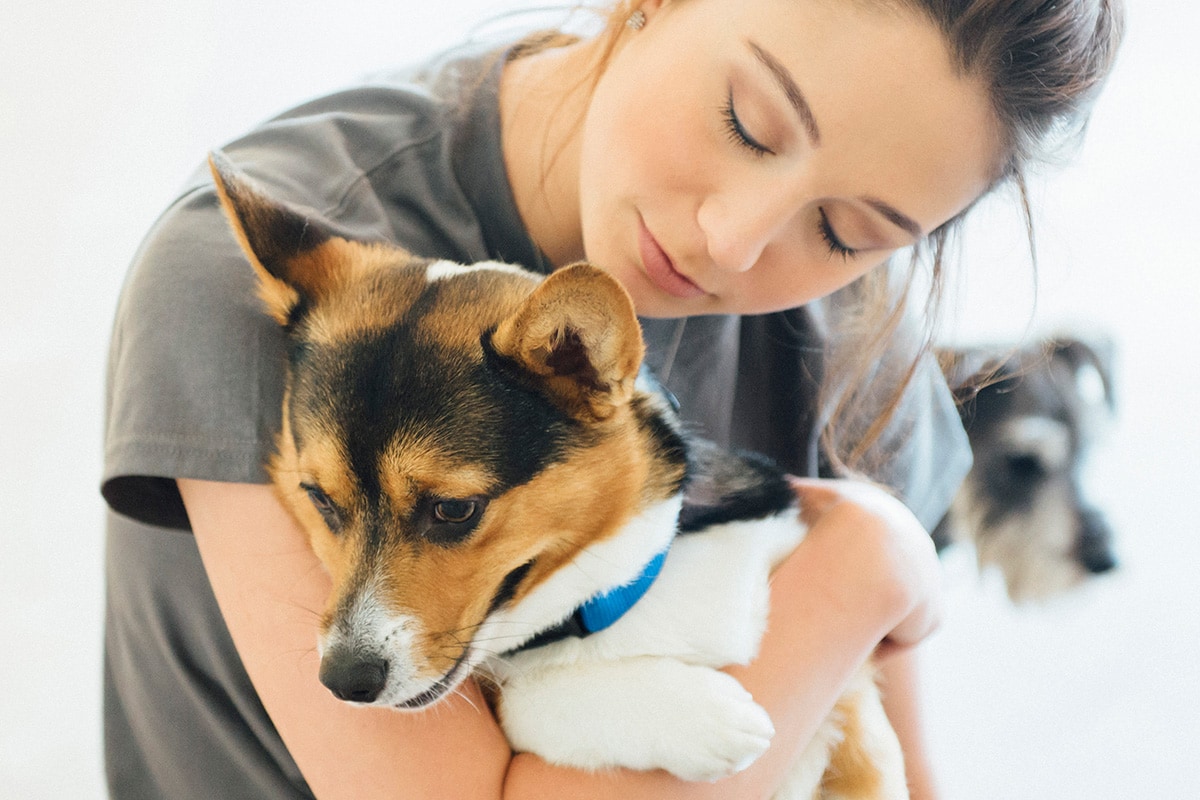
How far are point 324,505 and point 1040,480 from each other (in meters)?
2.07

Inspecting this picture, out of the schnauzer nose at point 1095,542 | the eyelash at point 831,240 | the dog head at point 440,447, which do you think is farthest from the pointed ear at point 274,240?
the schnauzer nose at point 1095,542

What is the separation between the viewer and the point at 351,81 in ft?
5.26

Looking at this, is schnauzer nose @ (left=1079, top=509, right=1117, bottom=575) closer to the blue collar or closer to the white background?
the white background

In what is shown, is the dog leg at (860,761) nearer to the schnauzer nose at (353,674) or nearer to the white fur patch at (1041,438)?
the schnauzer nose at (353,674)

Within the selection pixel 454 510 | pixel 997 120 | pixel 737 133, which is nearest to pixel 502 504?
pixel 454 510

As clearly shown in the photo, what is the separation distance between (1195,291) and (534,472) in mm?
2076

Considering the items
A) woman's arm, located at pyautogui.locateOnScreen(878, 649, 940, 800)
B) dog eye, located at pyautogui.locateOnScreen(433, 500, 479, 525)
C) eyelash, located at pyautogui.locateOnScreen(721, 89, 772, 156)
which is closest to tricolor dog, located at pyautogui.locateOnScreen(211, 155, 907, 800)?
dog eye, located at pyautogui.locateOnScreen(433, 500, 479, 525)

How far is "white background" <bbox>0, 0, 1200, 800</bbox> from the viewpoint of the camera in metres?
1.78

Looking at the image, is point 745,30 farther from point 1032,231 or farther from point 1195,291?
point 1195,291

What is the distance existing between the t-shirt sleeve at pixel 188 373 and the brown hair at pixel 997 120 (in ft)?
2.01

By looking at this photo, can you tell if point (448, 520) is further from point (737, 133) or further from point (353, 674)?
point (737, 133)

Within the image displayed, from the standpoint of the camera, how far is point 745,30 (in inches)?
43.8

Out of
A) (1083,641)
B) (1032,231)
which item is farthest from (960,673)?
(1032,231)

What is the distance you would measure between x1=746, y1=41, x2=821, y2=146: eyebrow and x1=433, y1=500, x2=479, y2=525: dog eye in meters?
0.59
